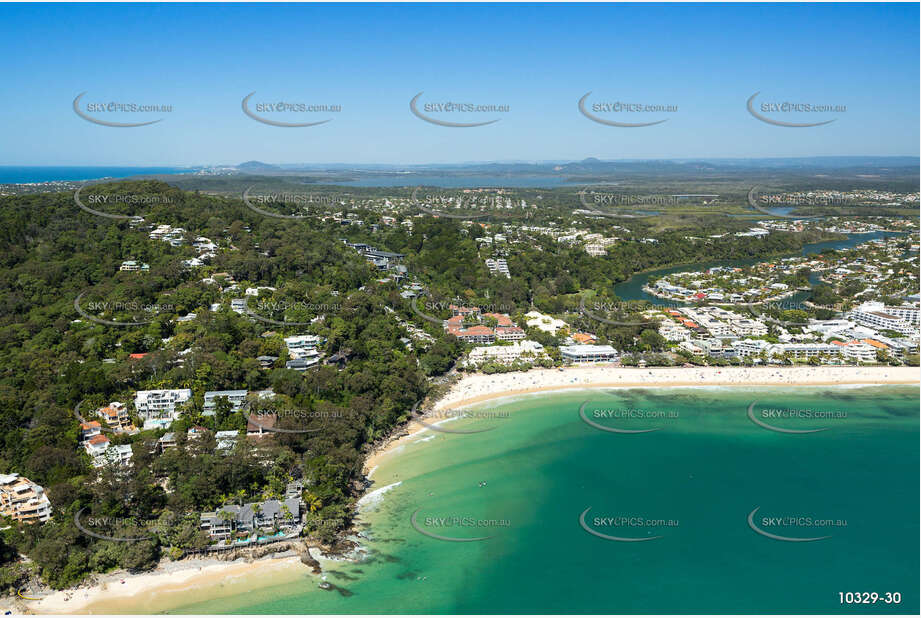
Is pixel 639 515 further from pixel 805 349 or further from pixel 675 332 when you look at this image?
pixel 805 349

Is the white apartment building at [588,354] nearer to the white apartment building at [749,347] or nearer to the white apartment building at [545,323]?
the white apartment building at [545,323]

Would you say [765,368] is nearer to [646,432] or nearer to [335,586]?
[646,432]

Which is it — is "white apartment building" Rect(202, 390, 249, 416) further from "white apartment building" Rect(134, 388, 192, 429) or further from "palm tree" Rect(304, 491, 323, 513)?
"palm tree" Rect(304, 491, 323, 513)

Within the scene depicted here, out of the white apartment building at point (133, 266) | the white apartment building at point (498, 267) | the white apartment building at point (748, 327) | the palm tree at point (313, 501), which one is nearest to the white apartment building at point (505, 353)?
the white apartment building at point (748, 327)

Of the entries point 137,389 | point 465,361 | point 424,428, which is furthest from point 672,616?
point 137,389

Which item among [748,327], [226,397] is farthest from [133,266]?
[748,327]
